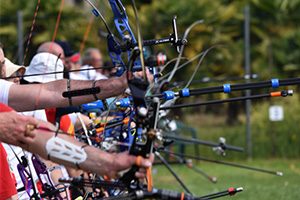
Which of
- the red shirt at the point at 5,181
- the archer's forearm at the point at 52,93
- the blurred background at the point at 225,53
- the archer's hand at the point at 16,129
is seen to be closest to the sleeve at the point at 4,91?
the archer's forearm at the point at 52,93

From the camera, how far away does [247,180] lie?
40.0 feet

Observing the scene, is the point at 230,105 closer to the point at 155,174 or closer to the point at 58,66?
the point at 155,174

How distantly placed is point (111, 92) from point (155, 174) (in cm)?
866

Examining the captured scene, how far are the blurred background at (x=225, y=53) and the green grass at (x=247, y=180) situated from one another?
2 centimetres

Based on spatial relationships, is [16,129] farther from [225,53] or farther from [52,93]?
[225,53]

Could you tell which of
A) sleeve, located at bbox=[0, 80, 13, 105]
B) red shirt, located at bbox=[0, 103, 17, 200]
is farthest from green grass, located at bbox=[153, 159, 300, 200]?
sleeve, located at bbox=[0, 80, 13, 105]

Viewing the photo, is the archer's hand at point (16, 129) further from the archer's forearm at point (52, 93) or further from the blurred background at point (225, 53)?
the blurred background at point (225, 53)

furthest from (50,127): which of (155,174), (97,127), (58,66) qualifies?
(155,174)

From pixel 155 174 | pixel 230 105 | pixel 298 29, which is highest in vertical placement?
pixel 298 29

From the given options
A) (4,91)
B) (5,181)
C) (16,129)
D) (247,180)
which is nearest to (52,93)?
(4,91)

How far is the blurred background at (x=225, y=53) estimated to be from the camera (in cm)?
1397

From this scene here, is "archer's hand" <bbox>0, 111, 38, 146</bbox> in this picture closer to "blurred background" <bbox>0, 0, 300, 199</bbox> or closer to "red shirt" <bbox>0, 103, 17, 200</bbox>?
"red shirt" <bbox>0, 103, 17, 200</bbox>

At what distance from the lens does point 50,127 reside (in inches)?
160

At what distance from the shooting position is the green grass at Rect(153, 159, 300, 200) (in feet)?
33.4
